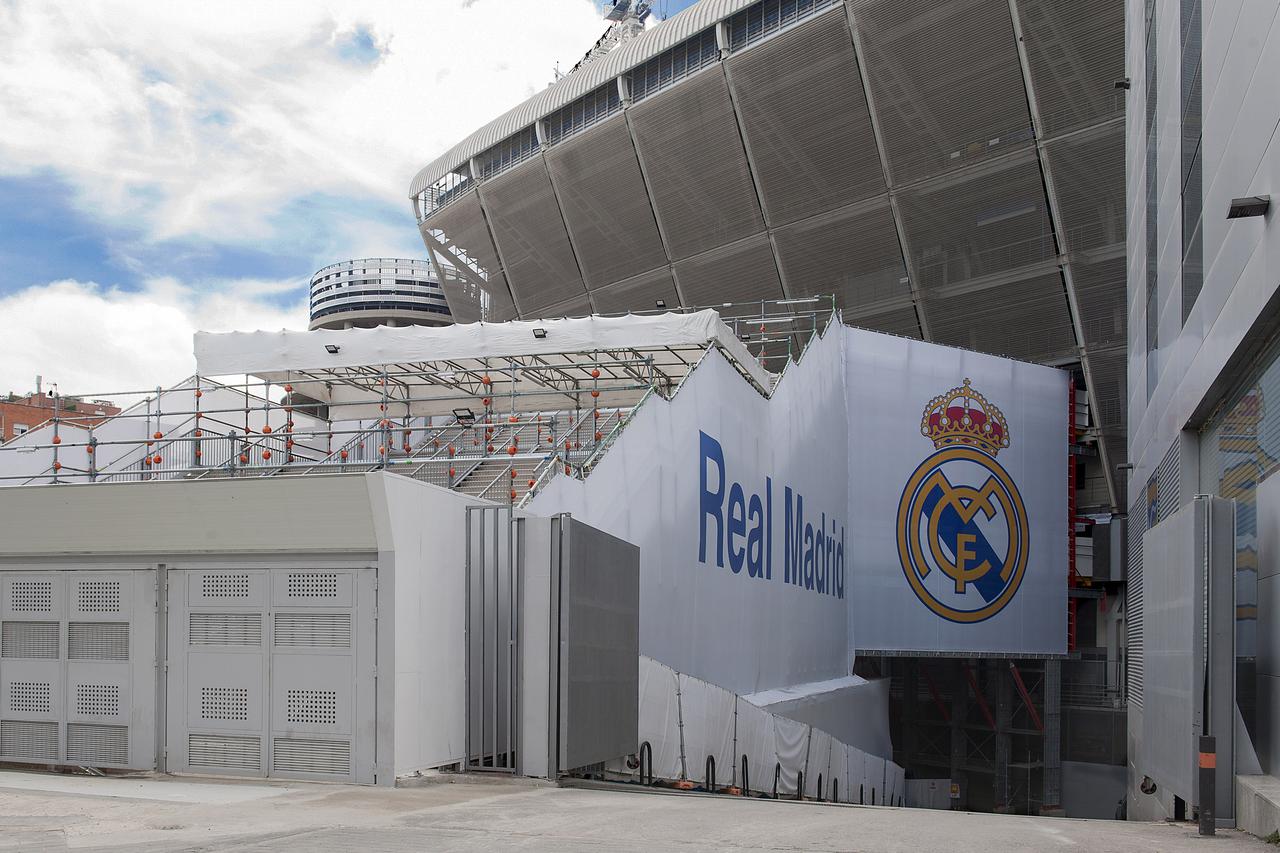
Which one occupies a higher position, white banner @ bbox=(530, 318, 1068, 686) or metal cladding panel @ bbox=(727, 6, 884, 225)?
metal cladding panel @ bbox=(727, 6, 884, 225)

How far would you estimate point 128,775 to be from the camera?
34.8 feet

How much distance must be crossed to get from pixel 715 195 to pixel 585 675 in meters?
28.3

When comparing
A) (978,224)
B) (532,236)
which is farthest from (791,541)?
(532,236)

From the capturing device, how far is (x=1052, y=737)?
3600 cm

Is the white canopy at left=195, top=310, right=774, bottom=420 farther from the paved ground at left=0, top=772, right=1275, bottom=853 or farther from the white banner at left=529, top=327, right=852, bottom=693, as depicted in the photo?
the paved ground at left=0, top=772, right=1275, bottom=853

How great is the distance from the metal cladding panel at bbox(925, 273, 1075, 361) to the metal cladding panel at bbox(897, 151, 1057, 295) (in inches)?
24.2

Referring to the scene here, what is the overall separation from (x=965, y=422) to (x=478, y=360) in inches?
507

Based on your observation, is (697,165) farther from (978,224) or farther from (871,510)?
(871,510)

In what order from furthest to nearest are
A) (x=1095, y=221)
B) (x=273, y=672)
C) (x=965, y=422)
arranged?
1. (x=1095, y=221)
2. (x=965, y=422)
3. (x=273, y=672)

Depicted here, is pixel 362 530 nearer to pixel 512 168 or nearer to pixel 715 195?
pixel 715 195

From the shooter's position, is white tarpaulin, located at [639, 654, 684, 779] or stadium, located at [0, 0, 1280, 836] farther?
white tarpaulin, located at [639, 654, 684, 779]

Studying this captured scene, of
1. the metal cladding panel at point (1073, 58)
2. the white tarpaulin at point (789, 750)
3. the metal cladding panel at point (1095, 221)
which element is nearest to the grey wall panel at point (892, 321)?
the metal cladding panel at point (1095, 221)

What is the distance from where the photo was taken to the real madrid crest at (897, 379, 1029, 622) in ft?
101

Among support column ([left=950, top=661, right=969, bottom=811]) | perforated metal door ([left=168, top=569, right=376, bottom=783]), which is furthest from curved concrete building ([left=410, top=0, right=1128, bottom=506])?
perforated metal door ([left=168, top=569, right=376, bottom=783])
